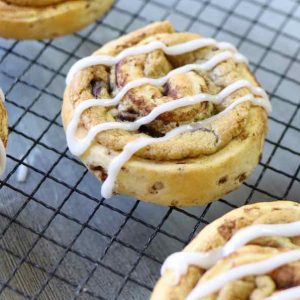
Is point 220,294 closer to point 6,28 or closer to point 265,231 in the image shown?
point 265,231

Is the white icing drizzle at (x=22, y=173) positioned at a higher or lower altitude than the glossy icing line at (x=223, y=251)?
lower

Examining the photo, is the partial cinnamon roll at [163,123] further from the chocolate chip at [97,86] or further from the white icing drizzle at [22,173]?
the white icing drizzle at [22,173]

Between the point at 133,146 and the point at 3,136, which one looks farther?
the point at 3,136

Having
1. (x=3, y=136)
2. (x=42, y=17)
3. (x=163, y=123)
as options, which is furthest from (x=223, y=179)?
(x=42, y=17)

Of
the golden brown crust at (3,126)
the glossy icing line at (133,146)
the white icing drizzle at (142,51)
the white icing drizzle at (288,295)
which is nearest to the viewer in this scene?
the white icing drizzle at (288,295)

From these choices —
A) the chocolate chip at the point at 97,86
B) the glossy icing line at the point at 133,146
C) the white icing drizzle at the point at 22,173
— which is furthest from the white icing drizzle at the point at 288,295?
the white icing drizzle at the point at 22,173

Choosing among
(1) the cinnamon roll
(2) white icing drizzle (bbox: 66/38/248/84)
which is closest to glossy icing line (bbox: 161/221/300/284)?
(2) white icing drizzle (bbox: 66/38/248/84)

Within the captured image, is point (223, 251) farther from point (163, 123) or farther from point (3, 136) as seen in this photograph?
point (3, 136)

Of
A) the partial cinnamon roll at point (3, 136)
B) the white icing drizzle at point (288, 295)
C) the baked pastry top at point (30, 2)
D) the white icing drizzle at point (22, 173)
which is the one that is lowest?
the white icing drizzle at point (22, 173)
